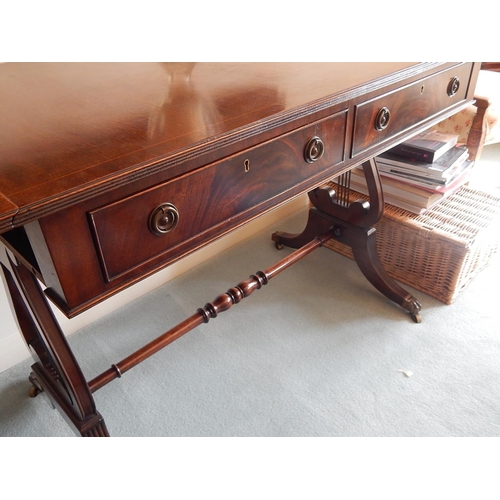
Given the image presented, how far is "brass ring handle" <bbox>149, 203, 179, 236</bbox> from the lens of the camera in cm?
61

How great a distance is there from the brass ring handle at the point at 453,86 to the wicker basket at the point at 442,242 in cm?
39

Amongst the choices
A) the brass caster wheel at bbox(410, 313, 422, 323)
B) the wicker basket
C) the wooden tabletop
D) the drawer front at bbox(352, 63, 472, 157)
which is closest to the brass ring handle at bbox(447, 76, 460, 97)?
the drawer front at bbox(352, 63, 472, 157)

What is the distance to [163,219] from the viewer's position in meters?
0.62

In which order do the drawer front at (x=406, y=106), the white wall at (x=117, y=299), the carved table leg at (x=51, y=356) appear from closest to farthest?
the carved table leg at (x=51, y=356), the drawer front at (x=406, y=106), the white wall at (x=117, y=299)

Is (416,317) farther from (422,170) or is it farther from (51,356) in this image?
(51,356)

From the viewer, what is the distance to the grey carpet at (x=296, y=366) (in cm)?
106

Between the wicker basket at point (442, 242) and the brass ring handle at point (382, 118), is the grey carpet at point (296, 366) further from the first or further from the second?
the brass ring handle at point (382, 118)

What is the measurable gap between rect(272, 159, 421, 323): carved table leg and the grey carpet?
2.4 inches

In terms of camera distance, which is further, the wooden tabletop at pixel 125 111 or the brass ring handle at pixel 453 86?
the brass ring handle at pixel 453 86

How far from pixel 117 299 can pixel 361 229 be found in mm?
752

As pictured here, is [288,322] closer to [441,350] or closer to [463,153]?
[441,350]

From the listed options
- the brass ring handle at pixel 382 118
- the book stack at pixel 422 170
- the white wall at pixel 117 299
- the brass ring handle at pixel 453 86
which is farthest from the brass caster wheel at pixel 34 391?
the brass ring handle at pixel 453 86

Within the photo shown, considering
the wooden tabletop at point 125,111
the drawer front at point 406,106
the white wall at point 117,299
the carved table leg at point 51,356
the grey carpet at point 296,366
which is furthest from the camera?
the white wall at point 117,299
